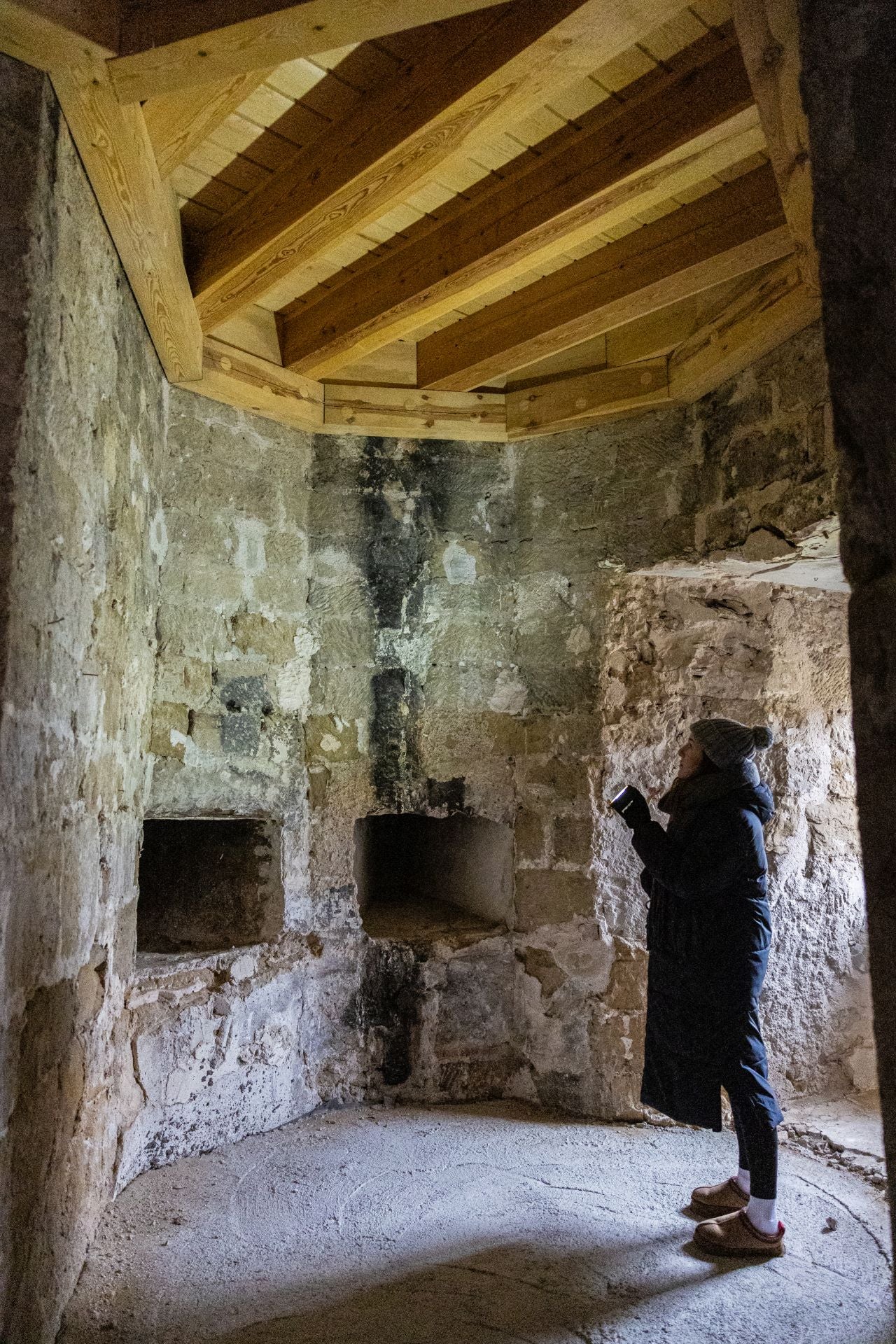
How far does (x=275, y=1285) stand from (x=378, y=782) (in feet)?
4.94

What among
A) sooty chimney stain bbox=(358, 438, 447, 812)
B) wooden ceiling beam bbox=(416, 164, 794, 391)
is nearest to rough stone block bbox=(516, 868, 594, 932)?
sooty chimney stain bbox=(358, 438, 447, 812)

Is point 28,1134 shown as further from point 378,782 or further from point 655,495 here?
point 655,495

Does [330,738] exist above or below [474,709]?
below

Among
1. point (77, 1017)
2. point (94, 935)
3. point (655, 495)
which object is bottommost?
point (77, 1017)

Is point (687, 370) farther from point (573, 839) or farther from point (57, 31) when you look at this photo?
point (57, 31)

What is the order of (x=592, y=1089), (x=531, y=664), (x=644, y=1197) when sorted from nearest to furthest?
(x=644, y=1197), (x=592, y=1089), (x=531, y=664)

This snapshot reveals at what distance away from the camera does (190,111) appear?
1850 millimetres

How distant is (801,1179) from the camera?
2.48 meters

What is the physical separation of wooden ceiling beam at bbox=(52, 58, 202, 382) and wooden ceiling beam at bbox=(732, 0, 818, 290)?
1193 millimetres

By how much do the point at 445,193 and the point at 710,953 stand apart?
2.21 metres

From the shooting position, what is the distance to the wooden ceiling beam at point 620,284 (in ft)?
7.33

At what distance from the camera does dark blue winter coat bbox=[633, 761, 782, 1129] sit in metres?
2.18

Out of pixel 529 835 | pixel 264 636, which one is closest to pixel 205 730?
pixel 264 636

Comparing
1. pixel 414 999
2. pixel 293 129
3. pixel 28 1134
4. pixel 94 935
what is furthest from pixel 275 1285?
pixel 293 129
